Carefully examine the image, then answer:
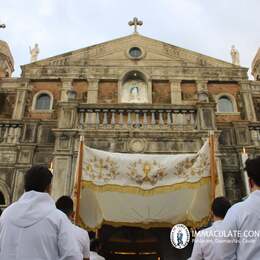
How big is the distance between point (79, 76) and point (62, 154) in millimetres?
7041

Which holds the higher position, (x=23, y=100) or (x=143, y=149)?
(x=23, y=100)

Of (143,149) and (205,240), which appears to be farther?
(143,149)

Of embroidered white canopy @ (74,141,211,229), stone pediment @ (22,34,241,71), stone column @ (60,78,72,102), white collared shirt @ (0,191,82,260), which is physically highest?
stone pediment @ (22,34,241,71)

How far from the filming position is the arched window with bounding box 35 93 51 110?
1467cm

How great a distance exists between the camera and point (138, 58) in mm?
16125

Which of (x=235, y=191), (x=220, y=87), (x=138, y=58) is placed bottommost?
(x=235, y=191)

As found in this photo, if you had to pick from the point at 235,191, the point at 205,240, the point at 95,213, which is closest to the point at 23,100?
the point at 95,213

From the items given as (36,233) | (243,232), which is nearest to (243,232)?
(243,232)

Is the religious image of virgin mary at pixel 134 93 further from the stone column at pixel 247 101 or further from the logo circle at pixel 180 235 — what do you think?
the logo circle at pixel 180 235

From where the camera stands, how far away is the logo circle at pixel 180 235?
7867 millimetres

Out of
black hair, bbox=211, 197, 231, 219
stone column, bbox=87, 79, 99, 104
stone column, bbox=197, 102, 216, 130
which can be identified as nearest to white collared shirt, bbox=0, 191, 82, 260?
black hair, bbox=211, 197, 231, 219

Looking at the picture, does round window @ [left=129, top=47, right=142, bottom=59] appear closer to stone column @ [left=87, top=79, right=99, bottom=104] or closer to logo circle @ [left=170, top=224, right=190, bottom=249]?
stone column @ [left=87, top=79, right=99, bottom=104]

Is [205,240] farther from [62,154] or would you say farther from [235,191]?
[235,191]

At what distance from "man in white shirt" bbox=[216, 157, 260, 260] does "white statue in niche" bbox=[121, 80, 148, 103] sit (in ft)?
40.6
